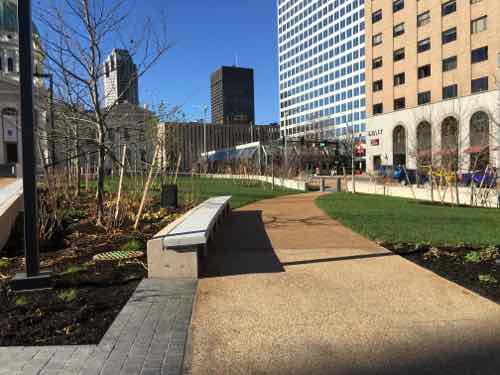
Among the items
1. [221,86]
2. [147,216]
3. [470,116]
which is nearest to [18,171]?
[147,216]

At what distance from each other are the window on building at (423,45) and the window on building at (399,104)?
631 centimetres

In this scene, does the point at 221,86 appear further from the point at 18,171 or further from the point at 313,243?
the point at 313,243

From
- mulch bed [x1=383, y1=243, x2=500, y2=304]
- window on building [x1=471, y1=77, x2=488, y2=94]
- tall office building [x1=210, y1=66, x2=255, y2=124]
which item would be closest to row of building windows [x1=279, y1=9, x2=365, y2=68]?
tall office building [x1=210, y1=66, x2=255, y2=124]

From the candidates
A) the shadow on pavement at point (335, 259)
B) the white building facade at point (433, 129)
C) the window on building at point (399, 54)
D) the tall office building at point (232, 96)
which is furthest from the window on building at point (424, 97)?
the tall office building at point (232, 96)

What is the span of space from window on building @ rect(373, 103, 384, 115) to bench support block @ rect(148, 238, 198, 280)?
55.7 meters

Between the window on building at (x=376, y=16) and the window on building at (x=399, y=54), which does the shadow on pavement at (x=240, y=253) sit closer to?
the window on building at (x=399, y=54)

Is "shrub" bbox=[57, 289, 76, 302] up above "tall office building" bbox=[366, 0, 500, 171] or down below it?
below

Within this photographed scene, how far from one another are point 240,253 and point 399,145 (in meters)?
51.8

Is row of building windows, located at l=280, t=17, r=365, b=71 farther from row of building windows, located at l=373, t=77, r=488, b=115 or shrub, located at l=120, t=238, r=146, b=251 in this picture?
shrub, located at l=120, t=238, r=146, b=251

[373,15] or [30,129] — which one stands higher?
[373,15]

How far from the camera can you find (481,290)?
457 centimetres

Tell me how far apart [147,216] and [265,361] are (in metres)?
7.58

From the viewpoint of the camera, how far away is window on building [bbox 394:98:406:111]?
52644 millimetres

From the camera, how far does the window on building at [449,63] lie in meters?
45.4
